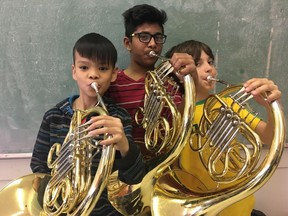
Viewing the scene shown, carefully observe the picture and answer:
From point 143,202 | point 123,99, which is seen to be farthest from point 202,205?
point 123,99

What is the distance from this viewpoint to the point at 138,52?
103cm

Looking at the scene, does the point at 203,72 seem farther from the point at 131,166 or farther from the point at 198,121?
the point at 131,166

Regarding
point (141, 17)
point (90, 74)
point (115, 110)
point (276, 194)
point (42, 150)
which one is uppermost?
point (141, 17)

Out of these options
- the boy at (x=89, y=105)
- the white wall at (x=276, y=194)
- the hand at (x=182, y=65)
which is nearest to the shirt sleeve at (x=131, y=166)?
the boy at (x=89, y=105)

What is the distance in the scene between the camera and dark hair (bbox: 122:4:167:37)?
3.41 ft

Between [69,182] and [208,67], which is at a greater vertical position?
[208,67]

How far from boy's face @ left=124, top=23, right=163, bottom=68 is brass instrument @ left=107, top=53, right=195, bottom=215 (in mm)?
51

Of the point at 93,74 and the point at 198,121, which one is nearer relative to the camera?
the point at 93,74

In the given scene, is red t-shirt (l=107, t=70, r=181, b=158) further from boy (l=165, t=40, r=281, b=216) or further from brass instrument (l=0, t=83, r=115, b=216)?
brass instrument (l=0, t=83, r=115, b=216)

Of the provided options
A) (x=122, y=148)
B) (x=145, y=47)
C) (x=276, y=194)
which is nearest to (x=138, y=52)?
(x=145, y=47)

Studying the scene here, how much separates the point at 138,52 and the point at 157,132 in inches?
9.9

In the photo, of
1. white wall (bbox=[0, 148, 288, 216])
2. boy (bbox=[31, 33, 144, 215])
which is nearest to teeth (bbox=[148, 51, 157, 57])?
boy (bbox=[31, 33, 144, 215])

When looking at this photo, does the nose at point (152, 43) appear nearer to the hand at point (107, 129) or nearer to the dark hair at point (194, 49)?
the dark hair at point (194, 49)

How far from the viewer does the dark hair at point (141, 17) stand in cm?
104
